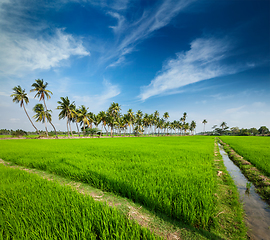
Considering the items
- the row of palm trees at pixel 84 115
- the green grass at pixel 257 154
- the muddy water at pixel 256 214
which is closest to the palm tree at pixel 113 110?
the row of palm trees at pixel 84 115

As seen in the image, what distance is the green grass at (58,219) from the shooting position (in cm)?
169

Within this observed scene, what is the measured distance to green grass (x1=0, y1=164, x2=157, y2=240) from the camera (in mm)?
1692

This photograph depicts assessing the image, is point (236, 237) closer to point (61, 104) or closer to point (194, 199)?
point (194, 199)

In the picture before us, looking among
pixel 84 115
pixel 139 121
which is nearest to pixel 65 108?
pixel 84 115

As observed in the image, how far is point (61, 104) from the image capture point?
35625mm

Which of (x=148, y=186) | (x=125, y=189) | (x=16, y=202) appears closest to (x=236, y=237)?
(x=148, y=186)

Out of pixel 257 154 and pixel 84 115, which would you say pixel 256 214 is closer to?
pixel 257 154

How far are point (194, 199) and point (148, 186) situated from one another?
1127 mm

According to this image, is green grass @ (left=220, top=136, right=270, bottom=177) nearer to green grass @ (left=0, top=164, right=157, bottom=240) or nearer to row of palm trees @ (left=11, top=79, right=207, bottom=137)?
green grass @ (left=0, top=164, right=157, bottom=240)

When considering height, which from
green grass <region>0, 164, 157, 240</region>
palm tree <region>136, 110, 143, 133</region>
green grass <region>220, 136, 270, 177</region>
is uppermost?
palm tree <region>136, 110, 143, 133</region>

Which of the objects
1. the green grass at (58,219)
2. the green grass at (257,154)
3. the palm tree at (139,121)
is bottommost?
the green grass at (257,154)

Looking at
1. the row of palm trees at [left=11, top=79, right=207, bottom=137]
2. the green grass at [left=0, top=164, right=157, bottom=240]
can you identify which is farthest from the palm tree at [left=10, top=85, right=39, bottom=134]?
the green grass at [left=0, top=164, right=157, bottom=240]

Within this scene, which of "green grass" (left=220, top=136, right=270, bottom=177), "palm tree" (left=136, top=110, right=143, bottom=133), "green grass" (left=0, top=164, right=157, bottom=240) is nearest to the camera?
"green grass" (left=0, top=164, right=157, bottom=240)

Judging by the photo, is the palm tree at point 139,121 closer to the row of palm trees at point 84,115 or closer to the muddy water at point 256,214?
the row of palm trees at point 84,115
